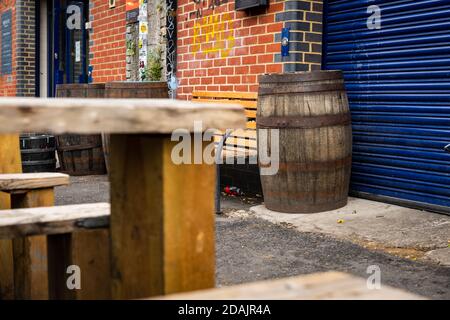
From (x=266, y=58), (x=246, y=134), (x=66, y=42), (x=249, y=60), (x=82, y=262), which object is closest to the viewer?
(x=82, y=262)

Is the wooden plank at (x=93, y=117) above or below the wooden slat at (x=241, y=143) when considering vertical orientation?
above

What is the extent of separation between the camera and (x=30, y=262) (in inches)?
81.1

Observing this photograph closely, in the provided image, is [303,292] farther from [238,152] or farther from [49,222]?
[238,152]

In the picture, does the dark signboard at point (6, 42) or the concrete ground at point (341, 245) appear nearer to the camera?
the concrete ground at point (341, 245)

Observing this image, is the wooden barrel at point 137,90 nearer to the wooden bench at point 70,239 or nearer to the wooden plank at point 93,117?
the wooden bench at point 70,239

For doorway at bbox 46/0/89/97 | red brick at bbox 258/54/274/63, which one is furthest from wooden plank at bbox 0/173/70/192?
doorway at bbox 46/0/89/97

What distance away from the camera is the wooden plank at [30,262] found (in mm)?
2043

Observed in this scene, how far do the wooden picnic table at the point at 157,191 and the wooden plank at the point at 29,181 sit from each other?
32.6 inches

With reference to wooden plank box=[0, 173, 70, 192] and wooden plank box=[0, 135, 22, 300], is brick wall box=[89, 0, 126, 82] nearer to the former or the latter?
wooden plank box=[0, 135, 22, 300]

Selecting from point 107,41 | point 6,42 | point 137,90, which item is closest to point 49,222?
point 137,90

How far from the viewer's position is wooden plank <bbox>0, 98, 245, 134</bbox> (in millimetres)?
1095

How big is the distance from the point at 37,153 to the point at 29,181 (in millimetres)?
4667

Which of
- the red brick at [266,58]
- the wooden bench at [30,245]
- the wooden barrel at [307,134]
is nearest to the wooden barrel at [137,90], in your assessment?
the red brick at [266,58]
